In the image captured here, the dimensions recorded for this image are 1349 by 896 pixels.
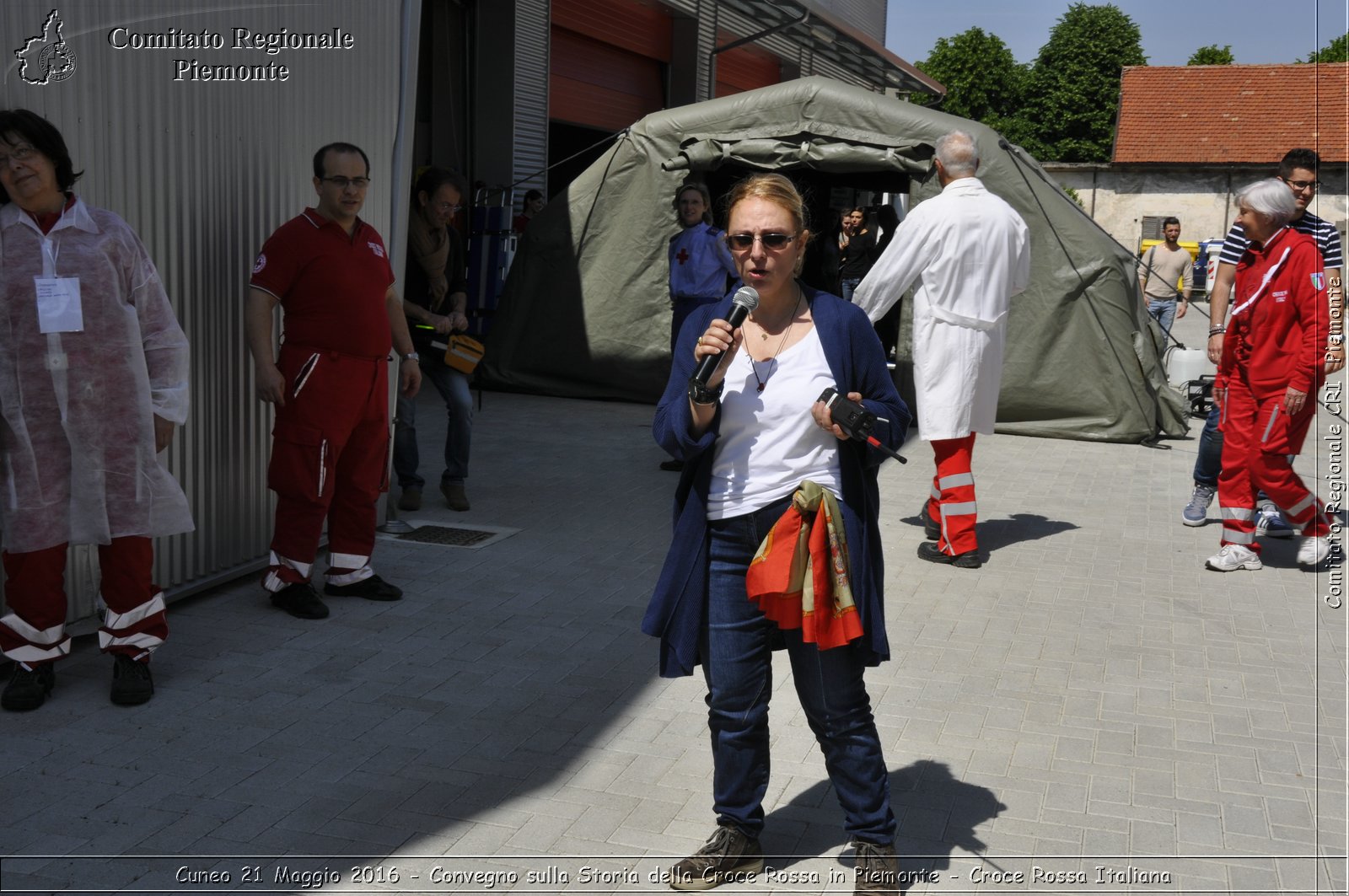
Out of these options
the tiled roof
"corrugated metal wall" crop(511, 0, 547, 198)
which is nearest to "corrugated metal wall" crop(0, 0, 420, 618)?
"corrugated metal wall" crop(511, 0, 547, 198)

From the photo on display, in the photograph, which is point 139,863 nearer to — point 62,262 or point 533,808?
point 533,808

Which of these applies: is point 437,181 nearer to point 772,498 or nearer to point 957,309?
point 957,309

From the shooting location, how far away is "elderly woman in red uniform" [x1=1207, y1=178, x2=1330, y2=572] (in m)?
6.64

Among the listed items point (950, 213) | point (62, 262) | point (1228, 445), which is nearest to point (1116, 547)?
point (1228, 445)

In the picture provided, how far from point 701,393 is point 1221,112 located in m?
51.1

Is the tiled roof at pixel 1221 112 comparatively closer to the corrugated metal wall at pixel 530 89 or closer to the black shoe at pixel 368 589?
the corrugated metal wall at pixel 530 89

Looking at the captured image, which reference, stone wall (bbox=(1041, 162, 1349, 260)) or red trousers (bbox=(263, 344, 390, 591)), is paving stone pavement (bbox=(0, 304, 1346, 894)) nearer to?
red trousers (bbox=(263, 344, 390, 591))

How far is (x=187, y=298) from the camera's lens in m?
5.46

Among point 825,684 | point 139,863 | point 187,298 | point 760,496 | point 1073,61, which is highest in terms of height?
point 1073,61

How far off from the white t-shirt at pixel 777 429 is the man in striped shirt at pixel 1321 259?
436 cm

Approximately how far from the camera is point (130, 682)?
4.58 m

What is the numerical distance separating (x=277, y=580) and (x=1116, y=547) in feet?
14.9

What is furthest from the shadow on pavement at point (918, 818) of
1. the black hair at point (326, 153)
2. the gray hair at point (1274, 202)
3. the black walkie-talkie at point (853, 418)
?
the gray hair at point (1274, 202)

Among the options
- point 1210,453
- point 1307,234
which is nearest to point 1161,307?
point 1210,453
